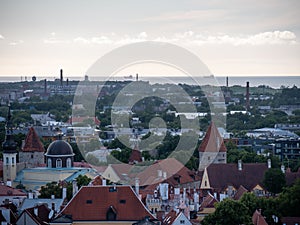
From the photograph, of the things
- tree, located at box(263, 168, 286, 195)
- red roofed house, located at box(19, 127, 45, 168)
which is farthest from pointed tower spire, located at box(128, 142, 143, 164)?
tree, located at box(263, 168, 286, 195)

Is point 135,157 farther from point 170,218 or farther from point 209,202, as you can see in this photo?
point 170,218

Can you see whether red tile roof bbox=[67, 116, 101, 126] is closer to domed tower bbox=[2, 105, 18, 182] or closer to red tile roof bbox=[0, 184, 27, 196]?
domed tower bbox=[2, 105, 18, 182]

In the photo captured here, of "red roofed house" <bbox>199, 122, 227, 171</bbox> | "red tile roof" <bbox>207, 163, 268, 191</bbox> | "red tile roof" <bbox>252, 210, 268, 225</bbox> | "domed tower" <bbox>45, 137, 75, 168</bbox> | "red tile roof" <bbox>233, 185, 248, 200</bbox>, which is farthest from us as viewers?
"red roofed house" <bbox>199, 122, 227, 171</bbox>

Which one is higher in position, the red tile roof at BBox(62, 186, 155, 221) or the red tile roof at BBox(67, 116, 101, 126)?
the red tile roof at BBox(62, 186, 155, 221)

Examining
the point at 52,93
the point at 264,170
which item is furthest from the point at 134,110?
the point at 264,170

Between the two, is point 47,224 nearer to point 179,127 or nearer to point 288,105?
point 179,127

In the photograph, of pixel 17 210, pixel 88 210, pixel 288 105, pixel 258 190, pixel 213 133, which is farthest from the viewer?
pixel 288 105
